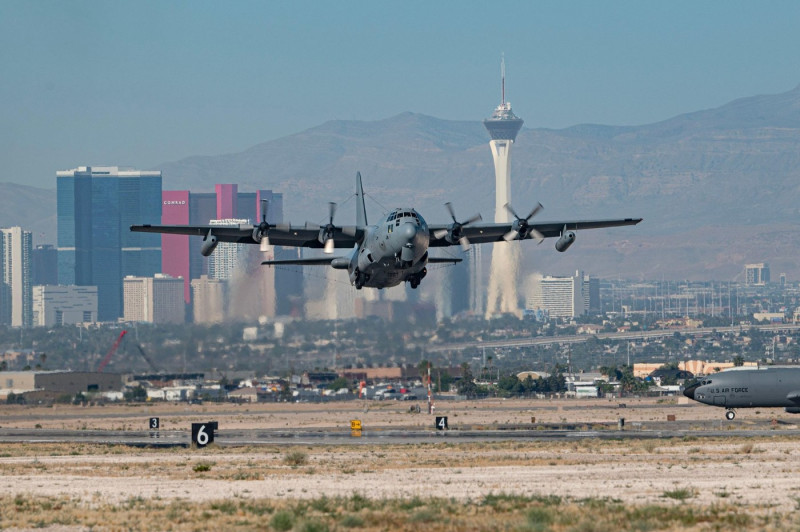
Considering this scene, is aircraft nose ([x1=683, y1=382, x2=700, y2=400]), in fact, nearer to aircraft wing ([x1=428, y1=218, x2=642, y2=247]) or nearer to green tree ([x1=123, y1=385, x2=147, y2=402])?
aircraft wing ([x1=428, y1=218, x2=642, y2=247])

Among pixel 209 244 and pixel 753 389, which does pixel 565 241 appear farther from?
pixel 753 389

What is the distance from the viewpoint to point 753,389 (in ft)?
290

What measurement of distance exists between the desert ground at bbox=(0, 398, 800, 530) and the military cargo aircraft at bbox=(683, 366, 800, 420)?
4.16 m

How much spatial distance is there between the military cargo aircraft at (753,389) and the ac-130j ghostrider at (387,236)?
16593 mm

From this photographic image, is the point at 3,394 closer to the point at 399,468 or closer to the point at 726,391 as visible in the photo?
the point at 726,391

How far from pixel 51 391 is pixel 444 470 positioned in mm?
105006

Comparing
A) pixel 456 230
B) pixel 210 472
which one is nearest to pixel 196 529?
pixel 210 472

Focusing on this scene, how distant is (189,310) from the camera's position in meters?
159

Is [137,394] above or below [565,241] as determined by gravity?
below

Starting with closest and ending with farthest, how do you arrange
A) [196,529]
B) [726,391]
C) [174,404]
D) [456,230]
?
[196,529] → [456,230] → [726,391] → [174,404]

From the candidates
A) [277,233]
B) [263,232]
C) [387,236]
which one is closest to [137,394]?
[277,233]

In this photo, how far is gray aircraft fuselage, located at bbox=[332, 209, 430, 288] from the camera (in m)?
69.5

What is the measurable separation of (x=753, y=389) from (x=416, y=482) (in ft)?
154

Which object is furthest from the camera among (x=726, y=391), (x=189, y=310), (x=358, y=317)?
(x=189, y=310)
